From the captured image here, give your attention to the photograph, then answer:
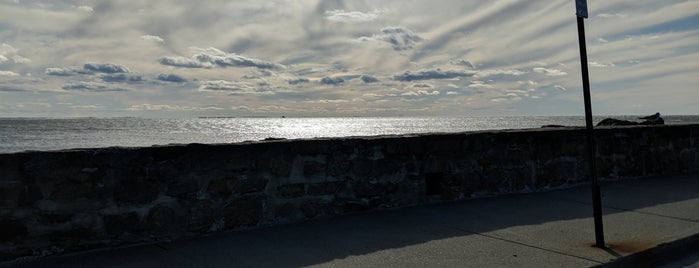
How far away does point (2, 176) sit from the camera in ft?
12.3

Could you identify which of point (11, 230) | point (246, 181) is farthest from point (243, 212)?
point (11, 230)

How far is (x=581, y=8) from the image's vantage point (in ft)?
13.7

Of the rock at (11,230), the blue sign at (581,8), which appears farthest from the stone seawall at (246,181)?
the blue sign at (581,8)

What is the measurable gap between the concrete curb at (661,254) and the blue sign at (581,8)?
1903 mm

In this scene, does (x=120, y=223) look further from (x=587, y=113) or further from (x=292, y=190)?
(x=587, y=113)

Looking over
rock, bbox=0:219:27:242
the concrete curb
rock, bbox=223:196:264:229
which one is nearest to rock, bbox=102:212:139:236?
rock, bbox=0:219:27:242

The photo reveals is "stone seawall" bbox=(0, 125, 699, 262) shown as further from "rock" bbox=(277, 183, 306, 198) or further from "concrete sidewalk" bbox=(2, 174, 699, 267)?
"concrete sidewalk" bbox=(2, 174, 699, 267)

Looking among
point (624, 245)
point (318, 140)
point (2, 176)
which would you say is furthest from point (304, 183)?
point (624, 245)

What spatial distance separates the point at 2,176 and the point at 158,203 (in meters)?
1.13

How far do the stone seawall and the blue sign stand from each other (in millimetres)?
2282

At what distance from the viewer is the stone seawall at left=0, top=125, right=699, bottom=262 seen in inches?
155

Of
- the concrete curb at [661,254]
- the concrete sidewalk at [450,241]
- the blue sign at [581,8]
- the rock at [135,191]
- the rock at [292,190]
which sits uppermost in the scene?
the blue sign at [581,8]

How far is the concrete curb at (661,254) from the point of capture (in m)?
3.93

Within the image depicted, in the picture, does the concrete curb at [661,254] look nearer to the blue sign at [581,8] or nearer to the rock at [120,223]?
the blue sign at [581,8]
